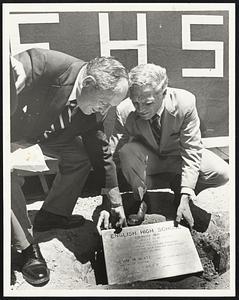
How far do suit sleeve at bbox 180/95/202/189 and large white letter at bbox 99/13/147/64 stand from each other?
49 centimetres

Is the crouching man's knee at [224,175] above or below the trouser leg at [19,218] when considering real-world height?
above

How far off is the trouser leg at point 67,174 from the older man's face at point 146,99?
486mm

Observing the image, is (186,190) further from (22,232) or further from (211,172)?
(22,232)

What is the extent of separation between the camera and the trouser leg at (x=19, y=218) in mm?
3723

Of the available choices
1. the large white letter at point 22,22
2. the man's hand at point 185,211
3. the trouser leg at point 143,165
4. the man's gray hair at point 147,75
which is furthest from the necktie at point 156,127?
the large white letter at point 22,22

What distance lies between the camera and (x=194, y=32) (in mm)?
3816

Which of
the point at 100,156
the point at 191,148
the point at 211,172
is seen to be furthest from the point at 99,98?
the point at 211,172

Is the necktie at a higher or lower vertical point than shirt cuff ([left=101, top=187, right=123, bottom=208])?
higher

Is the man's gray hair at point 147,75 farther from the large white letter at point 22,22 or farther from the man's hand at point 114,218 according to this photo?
the man's hand at point 114,218

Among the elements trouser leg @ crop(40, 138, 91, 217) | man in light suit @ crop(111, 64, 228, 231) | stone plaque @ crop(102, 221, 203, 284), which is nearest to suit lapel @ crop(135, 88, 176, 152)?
man in light suit @ crop(111, 64, 228, 231)

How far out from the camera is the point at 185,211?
3.84 metres

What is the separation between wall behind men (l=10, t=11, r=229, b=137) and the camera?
373 centimetres

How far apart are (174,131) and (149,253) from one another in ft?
2.91

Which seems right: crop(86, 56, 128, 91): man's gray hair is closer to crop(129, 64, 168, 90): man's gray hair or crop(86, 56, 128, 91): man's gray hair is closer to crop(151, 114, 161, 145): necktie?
crop(129, 64, 168, 90): man's gray hair
